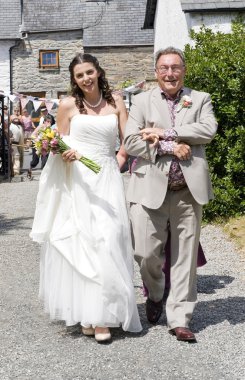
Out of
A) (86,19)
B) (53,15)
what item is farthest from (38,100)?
(53,15)

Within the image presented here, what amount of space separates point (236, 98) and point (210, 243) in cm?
209

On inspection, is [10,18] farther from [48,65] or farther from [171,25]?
[171,25]

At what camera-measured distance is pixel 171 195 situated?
4.99 metres

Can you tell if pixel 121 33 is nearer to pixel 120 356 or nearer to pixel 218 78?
pixel 218 78

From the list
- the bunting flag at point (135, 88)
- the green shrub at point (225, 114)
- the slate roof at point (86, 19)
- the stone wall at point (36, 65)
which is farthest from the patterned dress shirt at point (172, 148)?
the stone wall at point (36, 65)

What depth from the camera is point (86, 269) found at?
493 cm

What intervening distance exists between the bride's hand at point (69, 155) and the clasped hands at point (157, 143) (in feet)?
1.67

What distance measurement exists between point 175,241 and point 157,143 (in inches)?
29.7

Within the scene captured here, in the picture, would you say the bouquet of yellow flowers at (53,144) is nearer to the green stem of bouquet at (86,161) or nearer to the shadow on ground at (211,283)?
the green stem of bouquet at (86,161)

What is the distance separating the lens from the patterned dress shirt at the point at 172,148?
4836 millimetres

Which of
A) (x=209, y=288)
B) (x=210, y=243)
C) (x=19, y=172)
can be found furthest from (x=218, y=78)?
(x=19, y=172)

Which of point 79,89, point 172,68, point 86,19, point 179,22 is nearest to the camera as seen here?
point 172,68

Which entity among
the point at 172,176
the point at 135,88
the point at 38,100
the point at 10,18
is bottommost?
the point at 38,100

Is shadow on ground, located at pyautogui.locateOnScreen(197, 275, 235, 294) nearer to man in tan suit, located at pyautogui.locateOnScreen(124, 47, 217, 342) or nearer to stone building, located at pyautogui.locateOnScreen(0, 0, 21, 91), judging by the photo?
man in tan suit, located at pyautogui.locateOnScreen(124, 47, 217, 342)
